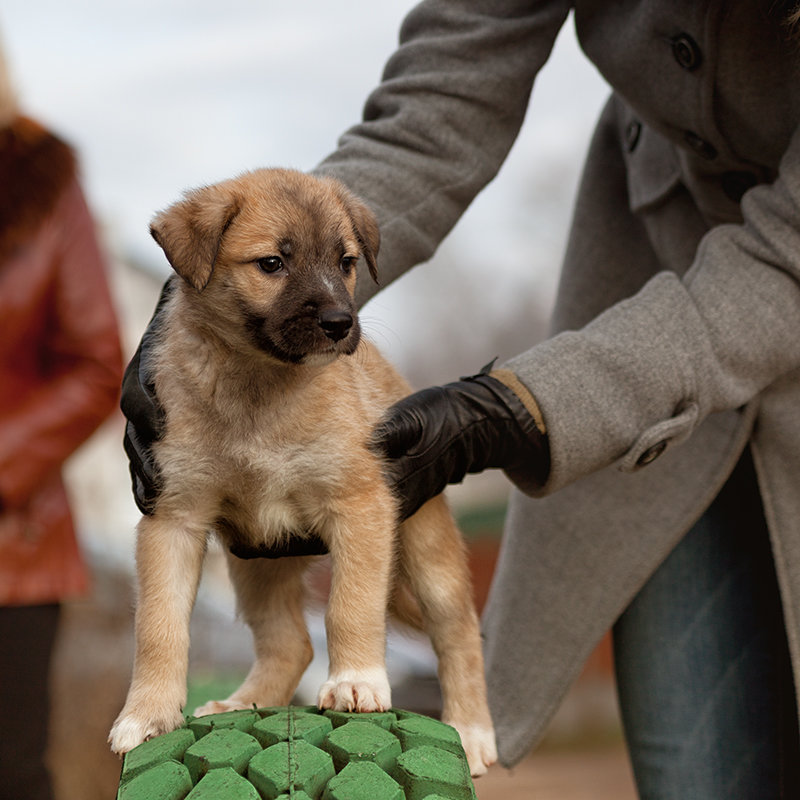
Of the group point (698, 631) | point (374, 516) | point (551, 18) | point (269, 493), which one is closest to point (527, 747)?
point (698, 631)

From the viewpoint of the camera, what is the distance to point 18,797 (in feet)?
11.3

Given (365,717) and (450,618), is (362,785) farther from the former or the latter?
(450,618)

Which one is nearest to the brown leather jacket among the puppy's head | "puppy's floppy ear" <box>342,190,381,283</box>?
the puppy's head

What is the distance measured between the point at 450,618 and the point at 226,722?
713 millimetres

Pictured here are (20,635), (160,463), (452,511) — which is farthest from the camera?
(20,635)

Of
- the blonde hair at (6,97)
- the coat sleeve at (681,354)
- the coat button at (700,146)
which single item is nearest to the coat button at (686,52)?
the coat button at (700,146)

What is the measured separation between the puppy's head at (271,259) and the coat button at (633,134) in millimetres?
943

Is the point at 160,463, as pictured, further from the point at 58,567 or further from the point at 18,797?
the point at 18,797

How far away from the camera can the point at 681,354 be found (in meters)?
2.30

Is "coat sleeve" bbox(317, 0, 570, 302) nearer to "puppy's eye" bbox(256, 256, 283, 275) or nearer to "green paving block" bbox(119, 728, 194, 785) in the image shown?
"puppy's eye" bbox(256, 256, 283, 275)

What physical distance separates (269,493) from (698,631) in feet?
4.51

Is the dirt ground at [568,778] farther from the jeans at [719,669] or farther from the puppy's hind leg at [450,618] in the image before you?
the puppy's hind leg at [450,618]

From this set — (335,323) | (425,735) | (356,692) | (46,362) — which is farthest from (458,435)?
(46,362)

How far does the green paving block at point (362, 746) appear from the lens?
65.0 inches
